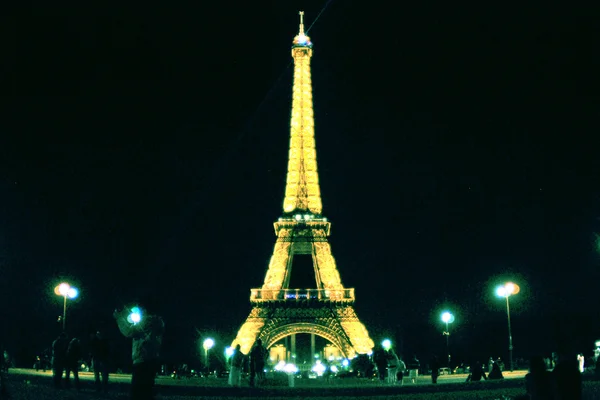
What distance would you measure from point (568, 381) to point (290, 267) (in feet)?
157

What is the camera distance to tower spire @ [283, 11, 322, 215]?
182 feet

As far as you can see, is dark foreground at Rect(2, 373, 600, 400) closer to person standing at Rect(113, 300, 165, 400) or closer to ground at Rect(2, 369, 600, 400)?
ground at Rect(2, 369, 600, 400)

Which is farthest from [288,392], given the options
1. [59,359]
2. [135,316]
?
[135,316]

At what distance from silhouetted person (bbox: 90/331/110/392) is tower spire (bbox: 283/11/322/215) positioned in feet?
129

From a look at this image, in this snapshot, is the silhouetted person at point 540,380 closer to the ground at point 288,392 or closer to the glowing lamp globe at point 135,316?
the glowing lamp globe at point 135,316

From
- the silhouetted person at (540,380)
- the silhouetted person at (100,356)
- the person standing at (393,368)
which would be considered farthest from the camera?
the person standing at (393,368)

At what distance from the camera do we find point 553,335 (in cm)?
807

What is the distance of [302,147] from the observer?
56062 millimetres

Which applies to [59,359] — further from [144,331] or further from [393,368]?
[393,368]

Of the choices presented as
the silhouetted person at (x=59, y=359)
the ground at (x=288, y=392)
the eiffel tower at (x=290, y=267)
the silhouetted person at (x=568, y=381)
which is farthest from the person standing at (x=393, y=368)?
the eiffel tower at (x=290, y=267)

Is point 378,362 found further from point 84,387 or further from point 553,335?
point 553,335

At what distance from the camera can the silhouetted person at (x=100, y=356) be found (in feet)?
50.7

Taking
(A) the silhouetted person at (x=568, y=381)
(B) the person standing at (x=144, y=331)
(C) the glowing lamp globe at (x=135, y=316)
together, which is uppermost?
(C) the glowing lamp globe at (x=135, y=316)

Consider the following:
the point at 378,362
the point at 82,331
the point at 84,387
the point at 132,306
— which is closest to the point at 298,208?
the point at 82,331
